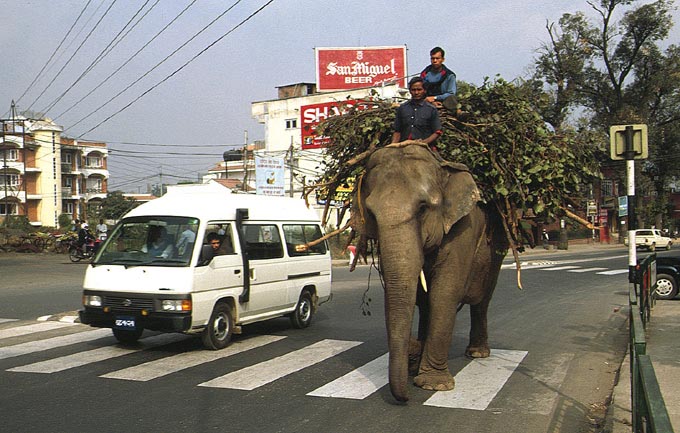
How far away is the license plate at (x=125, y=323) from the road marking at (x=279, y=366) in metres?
1.83

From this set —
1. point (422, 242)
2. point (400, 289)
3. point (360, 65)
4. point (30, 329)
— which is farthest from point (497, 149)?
point (360, 65)

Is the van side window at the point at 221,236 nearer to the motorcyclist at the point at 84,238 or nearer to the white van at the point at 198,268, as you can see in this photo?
the white van at the point at 198,268

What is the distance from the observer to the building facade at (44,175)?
77375 mm

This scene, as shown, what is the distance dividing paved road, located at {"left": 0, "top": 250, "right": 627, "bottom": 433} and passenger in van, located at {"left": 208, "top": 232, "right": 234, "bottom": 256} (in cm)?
146

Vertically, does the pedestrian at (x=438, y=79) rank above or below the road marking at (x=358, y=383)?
above

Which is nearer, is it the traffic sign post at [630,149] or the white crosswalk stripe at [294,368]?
the white crosswalk stripe at [294,368]

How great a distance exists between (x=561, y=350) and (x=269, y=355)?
4.41 metres

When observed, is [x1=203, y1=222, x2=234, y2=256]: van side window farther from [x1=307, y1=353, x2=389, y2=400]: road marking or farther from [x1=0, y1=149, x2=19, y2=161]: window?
[x1=0, y1=149, x2=19, y2=161]: window

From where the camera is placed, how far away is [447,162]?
7.37 m

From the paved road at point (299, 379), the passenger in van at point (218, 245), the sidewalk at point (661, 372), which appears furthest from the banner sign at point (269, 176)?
the passenger in van at point (218, 245)

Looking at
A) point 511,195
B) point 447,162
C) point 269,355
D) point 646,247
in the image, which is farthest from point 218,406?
point 646,247

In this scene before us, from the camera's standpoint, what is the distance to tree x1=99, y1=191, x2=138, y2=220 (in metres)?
86.5

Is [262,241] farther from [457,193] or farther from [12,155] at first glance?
[12,155]

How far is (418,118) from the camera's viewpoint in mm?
7535
